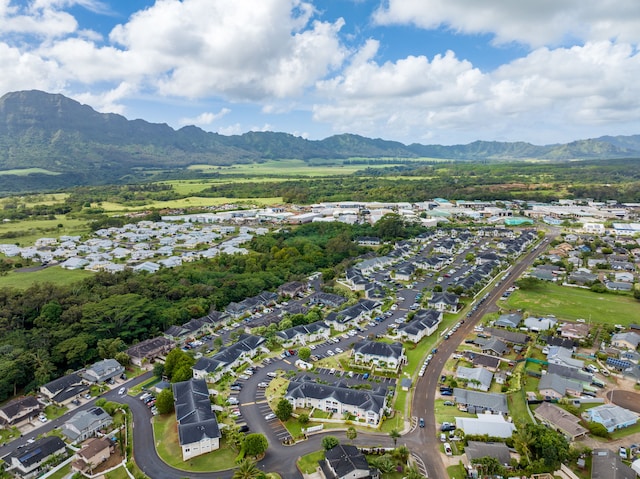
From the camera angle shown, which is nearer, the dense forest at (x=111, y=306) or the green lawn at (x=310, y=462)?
the green lawn at (x=310, y=462)

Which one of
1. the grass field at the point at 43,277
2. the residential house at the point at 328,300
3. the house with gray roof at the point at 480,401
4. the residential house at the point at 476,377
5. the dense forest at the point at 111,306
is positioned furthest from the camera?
the grass field at the point at 43,277

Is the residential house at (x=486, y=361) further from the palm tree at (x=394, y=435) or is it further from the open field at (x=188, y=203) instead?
the open field at (x=188, y=203)

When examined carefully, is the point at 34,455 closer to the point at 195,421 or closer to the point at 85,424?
the point at 85,424

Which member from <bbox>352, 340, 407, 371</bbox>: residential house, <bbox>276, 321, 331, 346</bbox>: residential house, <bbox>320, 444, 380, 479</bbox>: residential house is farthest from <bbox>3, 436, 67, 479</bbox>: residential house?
<bbox>352, 340, 407, 371</bbox>: residential house

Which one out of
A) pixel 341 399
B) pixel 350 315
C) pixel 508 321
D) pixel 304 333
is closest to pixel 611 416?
pixel 508 321

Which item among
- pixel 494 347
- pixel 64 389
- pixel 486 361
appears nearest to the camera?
pixel 64 389

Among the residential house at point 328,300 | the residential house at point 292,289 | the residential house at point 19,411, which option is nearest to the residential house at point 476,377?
the residential house at point 328,300

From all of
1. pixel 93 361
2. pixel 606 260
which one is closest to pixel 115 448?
pixel 93 361
